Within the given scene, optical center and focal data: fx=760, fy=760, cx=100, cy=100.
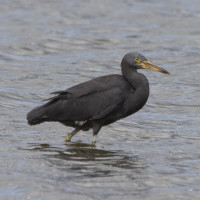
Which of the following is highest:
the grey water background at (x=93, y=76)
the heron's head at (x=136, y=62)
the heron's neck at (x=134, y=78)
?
the heron's head at (x=136, y=62)

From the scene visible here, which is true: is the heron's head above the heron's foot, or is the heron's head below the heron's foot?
above

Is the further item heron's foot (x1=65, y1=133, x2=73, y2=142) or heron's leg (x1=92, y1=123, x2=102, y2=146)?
heron's foot (x1=65, y1=133, x2=73, y2=142)

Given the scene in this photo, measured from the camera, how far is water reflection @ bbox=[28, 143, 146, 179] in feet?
28.3

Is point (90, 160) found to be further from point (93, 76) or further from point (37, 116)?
point (93, 76)

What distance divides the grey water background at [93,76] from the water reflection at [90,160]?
0.01 metres

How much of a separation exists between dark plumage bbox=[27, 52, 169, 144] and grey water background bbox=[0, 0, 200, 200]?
341 millimetres

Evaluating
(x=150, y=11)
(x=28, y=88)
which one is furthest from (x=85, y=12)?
(x=28, y=88)

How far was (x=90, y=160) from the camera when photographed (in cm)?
924

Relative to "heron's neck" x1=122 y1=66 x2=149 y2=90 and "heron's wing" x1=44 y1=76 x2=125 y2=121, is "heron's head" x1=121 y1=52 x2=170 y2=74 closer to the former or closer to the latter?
"heron's neck" x1=122 y1=66 x2=149 y2=90

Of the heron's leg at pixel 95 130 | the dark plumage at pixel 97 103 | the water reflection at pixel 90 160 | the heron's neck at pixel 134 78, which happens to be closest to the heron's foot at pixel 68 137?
the dark plumage at pixel 97 103

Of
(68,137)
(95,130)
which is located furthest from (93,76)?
(95,130)

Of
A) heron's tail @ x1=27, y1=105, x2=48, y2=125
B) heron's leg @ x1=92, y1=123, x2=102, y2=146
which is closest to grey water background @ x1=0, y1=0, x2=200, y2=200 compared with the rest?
heron's leg @ x1=92, y1=123, x2=102, y2=146

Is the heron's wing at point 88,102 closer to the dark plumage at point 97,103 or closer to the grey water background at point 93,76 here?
the dark plumage at point 97,103

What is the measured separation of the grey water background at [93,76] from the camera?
8148 millimetres
